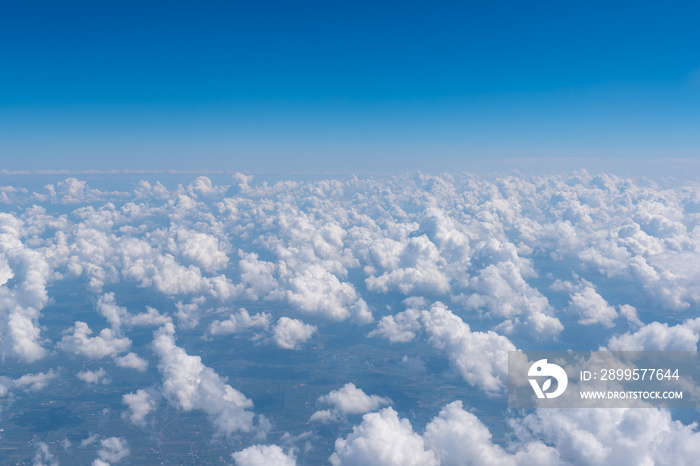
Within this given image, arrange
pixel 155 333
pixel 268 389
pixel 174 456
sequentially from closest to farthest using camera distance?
pixel 174 456
pixel 268 389
pixel 155 333

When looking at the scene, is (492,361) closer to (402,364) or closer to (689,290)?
(402,364)

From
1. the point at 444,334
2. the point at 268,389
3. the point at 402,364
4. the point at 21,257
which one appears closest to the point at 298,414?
the point at 268,389

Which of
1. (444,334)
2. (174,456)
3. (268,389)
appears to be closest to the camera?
(174,456)

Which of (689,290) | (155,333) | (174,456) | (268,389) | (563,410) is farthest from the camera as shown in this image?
(155,333)

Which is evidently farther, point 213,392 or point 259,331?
point 259,331

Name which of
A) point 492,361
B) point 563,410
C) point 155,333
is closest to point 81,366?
point 155,333

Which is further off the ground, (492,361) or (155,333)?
(492,361)

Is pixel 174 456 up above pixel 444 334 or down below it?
below

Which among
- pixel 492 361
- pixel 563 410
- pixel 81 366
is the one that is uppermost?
pixel 563 410

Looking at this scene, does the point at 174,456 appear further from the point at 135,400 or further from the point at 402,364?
the point at 402,364
